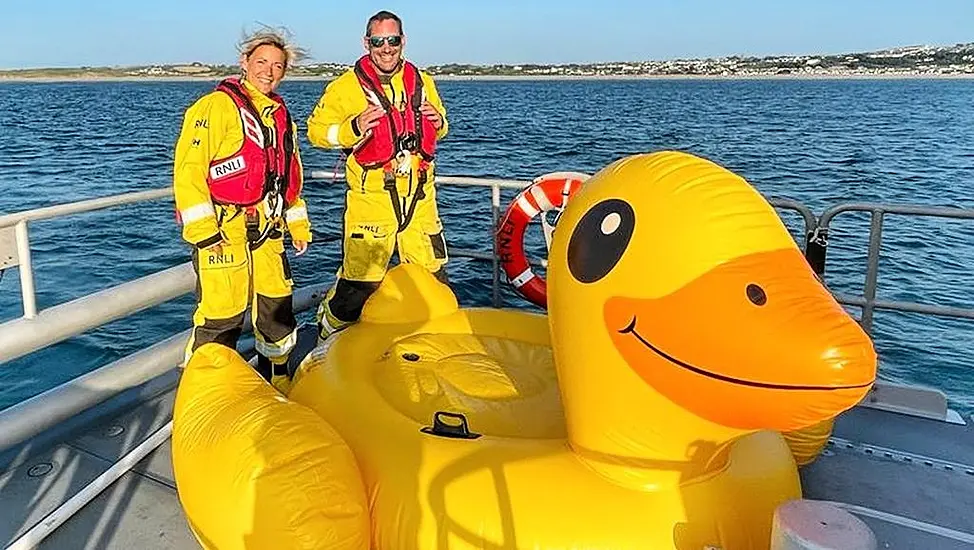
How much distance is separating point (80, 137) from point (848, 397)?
26.6 m

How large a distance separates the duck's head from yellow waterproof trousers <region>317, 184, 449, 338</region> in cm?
179

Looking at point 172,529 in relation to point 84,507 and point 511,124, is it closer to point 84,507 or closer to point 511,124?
point 84,507

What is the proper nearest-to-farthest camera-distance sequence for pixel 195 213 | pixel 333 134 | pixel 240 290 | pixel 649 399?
pixel 649 399 → pixel 195 213 → pixel 240 290 → pixel 333 134

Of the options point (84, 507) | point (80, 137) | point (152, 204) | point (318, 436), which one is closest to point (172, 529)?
point (84, 507)

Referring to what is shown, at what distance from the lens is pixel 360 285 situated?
13.1 feet

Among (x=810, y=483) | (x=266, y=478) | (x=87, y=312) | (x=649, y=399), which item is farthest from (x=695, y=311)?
(x=87, y=312)

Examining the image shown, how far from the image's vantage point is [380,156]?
12.5ft

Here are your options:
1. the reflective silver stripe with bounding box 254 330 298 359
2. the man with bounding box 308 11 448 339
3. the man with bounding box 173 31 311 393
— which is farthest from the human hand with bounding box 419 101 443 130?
the reflective silver stripe with bounding box 254 330 298 359

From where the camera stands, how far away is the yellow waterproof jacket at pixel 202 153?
10.3 ft

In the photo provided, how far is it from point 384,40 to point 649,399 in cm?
232

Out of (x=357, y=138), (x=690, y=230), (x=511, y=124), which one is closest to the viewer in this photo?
(x=690, y=230)

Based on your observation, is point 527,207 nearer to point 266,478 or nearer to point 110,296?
point 110,296

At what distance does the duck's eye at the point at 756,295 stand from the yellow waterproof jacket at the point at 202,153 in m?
2.10

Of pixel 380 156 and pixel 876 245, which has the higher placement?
pixel 380 156
